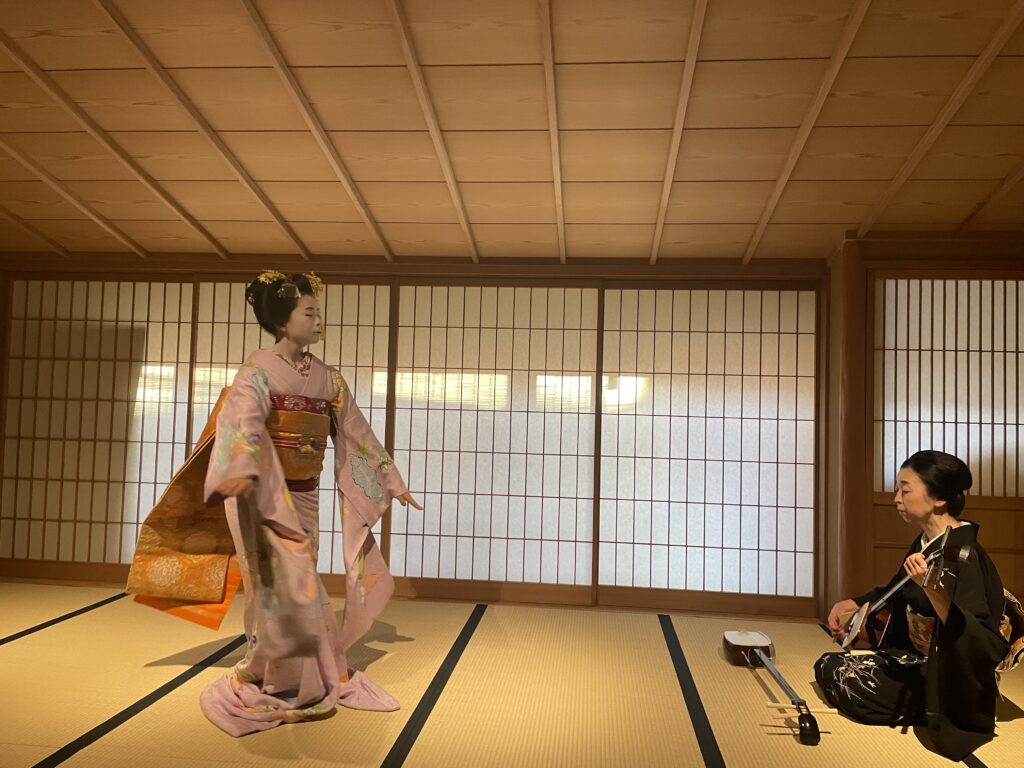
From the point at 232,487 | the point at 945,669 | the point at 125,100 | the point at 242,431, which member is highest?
the point at 125,100

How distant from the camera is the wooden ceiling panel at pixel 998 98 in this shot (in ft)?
10.1

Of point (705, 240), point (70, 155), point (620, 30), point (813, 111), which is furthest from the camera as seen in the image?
point (705, 240)

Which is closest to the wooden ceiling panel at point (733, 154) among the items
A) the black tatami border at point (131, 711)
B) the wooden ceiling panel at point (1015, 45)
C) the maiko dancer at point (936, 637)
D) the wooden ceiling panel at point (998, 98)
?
the wooden ceiling panel at point (998, 98)

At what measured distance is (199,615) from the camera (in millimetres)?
3148

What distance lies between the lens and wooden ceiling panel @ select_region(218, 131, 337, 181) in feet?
12.7

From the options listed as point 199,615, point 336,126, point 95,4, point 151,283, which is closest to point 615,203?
point 336,126

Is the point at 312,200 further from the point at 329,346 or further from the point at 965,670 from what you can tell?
the point at 965,670

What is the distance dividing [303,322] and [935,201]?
3.45m

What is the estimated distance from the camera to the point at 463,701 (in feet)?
10.3

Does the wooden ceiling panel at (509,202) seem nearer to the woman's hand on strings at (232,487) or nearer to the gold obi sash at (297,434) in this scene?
the gold obi sash at (297,434)

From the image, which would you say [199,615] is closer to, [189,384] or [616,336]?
[189,384]

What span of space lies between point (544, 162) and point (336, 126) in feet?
3.58

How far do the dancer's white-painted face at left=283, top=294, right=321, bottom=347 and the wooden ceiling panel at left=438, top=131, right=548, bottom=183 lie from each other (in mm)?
1228

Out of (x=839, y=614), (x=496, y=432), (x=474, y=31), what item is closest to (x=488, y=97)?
(x=474, y=31)
